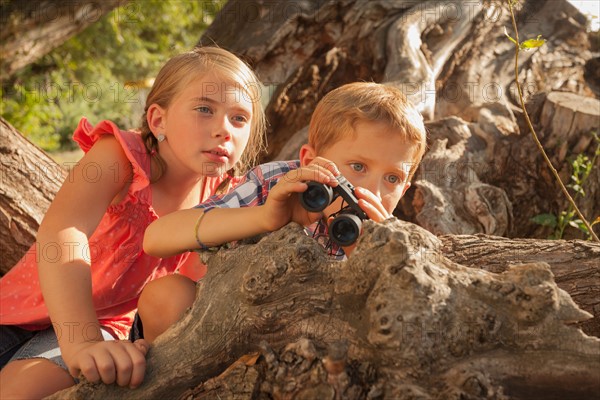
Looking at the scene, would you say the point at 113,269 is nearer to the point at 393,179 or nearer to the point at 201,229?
the point at 201,229

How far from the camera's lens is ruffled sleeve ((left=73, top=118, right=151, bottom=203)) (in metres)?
2.71

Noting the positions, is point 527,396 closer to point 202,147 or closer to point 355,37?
point 202,147

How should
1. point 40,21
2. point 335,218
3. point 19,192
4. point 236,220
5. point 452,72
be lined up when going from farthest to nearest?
point 40,21
point 452,72
point 19,192
point 236,220
point 335,218

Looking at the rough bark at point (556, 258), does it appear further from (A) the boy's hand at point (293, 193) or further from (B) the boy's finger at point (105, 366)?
(B) the boy's finger at point (105, 366)

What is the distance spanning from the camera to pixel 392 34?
541 cm

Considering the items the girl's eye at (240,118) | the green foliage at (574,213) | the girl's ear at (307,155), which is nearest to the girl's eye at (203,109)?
the girl's eye at (240,118)

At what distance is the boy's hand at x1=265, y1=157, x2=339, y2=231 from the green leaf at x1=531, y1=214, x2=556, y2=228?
8.54 ft

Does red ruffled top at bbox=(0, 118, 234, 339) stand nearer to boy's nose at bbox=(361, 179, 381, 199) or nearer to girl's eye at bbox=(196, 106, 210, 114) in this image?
girl's eye at bbox=(196, 106, 210, 114)

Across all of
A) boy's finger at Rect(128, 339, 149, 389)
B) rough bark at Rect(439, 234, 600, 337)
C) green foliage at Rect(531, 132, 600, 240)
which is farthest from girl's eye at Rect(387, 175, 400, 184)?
green foliage at Rect(531, 132, 600, 240)

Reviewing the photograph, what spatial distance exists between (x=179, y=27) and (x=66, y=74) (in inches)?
128

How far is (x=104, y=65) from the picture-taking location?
15992 millimetres

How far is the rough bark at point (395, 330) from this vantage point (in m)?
1.78

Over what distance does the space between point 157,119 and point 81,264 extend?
0.71 meters

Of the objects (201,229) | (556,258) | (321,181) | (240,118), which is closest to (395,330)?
(321,181)
